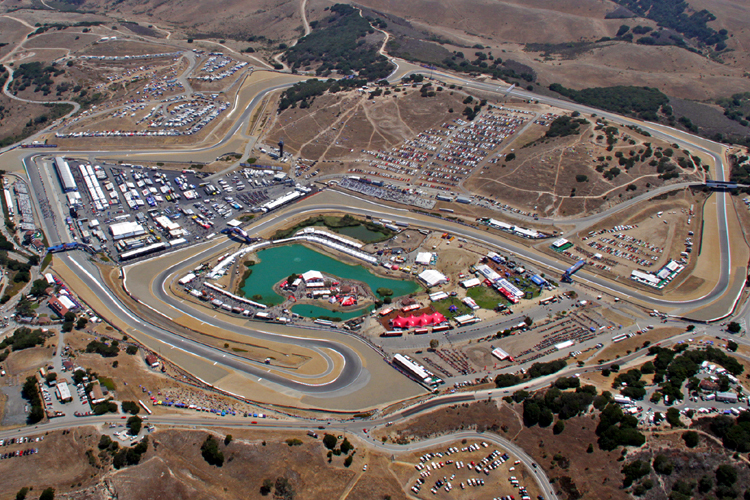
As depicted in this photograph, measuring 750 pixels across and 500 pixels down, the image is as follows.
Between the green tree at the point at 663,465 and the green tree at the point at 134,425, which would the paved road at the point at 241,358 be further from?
the green tree at the point at 663,465

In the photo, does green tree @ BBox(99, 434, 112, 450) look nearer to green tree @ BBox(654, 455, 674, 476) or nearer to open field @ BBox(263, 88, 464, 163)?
green tree @ BBox(654, 455, 674, 476)

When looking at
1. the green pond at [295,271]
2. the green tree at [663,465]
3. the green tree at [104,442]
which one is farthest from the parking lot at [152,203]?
the green tree at [663,465]

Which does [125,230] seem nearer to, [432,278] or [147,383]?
[147,383]

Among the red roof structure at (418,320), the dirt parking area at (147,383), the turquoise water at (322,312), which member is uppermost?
the red roof structure at (418,320)

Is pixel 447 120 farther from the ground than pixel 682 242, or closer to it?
farther from the ground

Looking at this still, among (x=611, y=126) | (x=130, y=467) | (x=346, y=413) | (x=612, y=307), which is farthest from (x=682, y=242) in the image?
(x=130, y=467)

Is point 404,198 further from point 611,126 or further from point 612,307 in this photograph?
point 611,126
